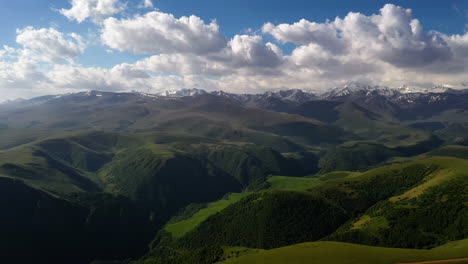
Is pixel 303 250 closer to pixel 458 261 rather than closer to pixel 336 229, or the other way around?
pixel 458 261

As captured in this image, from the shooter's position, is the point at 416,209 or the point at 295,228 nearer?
the point at 416,209

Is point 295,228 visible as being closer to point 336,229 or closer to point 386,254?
point 336,229

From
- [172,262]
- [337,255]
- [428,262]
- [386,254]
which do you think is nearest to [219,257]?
[172,262]

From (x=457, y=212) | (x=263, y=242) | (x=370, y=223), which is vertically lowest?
(x=263, y=242)

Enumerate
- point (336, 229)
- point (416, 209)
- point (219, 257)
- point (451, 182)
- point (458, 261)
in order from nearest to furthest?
point (458, 261) < point (219, 257) < point (416, 209) < point (451, 182) < point (336, 229)

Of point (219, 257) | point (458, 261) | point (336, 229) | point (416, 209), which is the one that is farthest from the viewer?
point (336, 229)

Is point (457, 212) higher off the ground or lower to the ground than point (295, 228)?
higher
